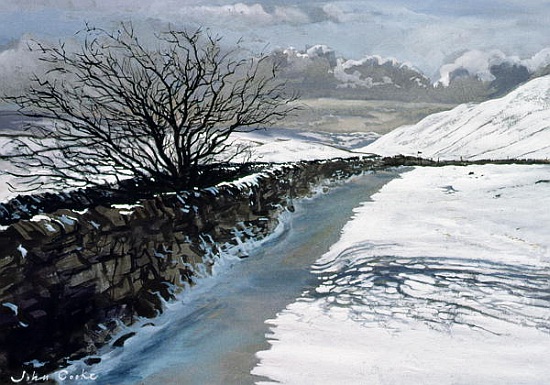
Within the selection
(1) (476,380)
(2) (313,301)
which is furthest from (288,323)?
(1) (476,380)

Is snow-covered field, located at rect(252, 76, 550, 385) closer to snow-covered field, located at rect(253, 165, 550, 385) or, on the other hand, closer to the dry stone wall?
snow-covered field, located at rect(253, 165, 550, 385)

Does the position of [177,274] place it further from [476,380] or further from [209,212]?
[476,380]

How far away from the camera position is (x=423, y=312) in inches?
256

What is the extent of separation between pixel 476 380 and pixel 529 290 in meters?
3.24

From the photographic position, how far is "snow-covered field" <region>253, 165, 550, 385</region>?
483 cm

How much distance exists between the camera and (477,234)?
11.8 m
